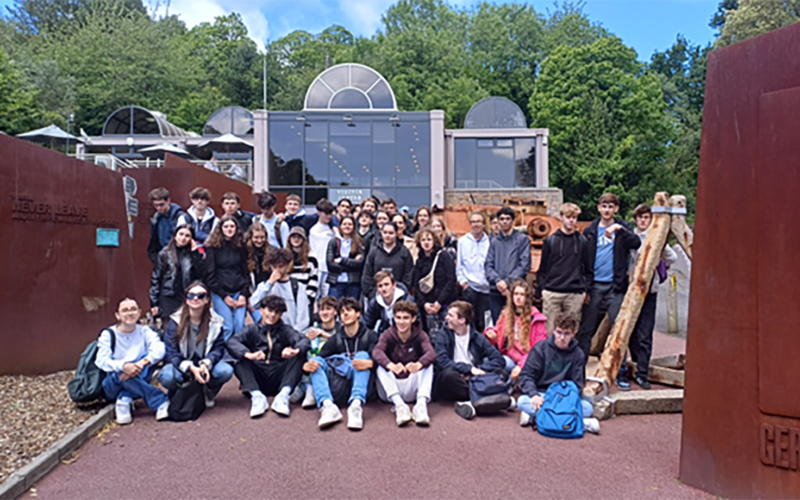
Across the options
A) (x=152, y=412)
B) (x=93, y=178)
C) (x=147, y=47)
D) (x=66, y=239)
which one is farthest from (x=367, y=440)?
(x=147, y=47)

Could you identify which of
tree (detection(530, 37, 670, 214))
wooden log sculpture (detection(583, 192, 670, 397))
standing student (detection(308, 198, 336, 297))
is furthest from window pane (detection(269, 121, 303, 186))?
A: wooden log sculpture (detection(583, 192, 670, 397))

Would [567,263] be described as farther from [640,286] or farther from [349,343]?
[349,343]

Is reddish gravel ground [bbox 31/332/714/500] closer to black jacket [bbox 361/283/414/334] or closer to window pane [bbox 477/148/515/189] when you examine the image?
black jacket [bbox 361/283/414/334]

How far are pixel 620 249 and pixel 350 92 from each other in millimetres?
18655

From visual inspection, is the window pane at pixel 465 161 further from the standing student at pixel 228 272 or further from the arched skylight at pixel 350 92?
the standing student at pixel 228 272

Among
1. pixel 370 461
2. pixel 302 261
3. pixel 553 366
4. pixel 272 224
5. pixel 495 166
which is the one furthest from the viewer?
pixel 495 166

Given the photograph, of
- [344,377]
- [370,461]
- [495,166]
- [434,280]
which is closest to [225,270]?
[344,377]

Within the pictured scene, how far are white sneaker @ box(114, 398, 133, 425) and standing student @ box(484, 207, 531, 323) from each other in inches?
148

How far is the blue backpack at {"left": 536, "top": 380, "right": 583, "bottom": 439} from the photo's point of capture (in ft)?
15.4

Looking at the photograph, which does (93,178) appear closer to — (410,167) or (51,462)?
(51,462)

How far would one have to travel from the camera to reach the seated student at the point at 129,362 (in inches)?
196

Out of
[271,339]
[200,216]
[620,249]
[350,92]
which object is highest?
[350,92]

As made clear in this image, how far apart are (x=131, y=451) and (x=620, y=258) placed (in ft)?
15.9

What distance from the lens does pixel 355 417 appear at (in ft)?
16.2
